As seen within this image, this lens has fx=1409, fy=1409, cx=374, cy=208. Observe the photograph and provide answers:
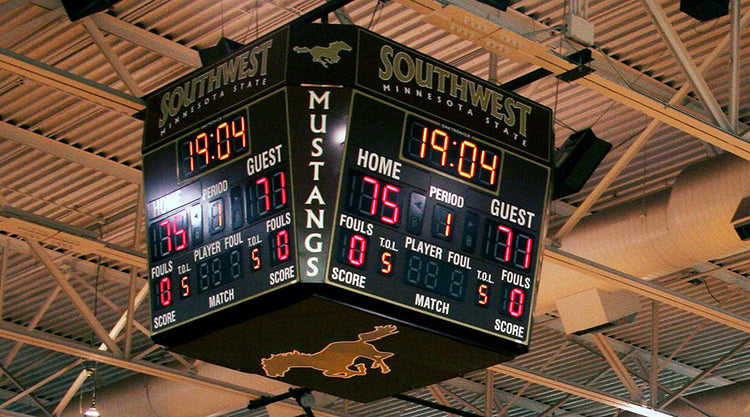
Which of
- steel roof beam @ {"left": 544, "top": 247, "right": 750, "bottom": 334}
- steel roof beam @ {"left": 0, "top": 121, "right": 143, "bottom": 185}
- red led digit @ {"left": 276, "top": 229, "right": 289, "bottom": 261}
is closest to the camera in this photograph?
red led digit @ {"left": 276, "top": 229, "right": 289, "bottom": 261}

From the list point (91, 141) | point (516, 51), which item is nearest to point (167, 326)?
point (516, 51)

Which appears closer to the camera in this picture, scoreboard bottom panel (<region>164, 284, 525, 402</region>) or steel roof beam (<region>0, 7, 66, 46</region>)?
scoreboard bottom panel (<region>164, 284, 525, 402</region>)

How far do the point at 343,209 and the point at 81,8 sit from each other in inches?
157

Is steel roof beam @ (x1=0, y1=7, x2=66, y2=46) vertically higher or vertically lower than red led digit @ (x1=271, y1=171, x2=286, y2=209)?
higher

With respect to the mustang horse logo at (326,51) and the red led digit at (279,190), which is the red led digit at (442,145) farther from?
the red led digit at (279,190)

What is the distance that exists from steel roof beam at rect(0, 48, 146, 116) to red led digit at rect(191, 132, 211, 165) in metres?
1.23

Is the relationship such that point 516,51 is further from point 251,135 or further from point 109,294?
point 109,294

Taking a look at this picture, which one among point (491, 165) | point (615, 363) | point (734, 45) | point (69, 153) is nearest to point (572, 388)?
point (615, 363)

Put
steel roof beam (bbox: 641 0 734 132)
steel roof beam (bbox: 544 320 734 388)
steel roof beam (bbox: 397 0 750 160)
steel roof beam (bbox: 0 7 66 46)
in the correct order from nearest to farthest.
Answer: steel roof beam (bbox: 397 0 750 160) < steel roof beam (bbox: 641 0 734 132) < steel roof beam (bbox: 0 7 66 46) < steel roof beam (bbox: 544 320 734 388)

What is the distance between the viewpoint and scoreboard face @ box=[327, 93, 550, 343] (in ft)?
39.4

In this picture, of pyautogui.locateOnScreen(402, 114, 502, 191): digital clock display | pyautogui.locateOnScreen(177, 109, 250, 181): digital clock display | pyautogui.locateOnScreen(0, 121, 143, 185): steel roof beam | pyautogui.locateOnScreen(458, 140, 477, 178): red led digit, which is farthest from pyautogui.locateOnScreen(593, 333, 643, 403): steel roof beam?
pyautogui.locateOnScreen(177, 109, 250, 181): digital clock display

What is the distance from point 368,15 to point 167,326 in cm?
439

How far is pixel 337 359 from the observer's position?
13281 mm

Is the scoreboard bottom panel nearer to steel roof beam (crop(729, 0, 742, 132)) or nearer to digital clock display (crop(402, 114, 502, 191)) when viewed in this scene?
digital clock display (crop(402, 114, 502, 191))
